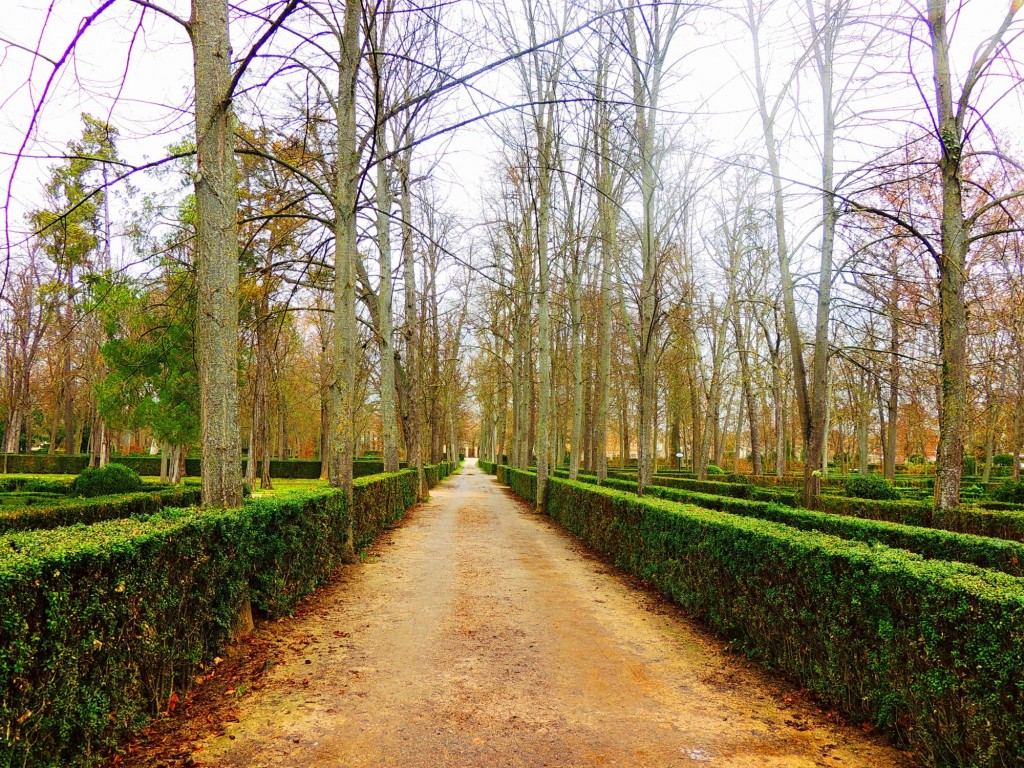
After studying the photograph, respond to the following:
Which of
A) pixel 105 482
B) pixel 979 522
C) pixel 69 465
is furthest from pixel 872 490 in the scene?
pixel 69 465

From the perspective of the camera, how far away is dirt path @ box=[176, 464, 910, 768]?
3307 mm

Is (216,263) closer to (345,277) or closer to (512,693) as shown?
(345,277)

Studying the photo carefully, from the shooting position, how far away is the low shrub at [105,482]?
48.6ft

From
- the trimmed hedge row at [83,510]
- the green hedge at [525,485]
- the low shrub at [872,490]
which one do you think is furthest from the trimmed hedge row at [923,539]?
the green hedge at [525,485]

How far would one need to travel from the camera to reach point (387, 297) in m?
16.7

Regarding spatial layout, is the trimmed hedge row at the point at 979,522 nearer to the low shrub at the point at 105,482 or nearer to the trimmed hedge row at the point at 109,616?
the trimmed hedge row at the point at 109,616

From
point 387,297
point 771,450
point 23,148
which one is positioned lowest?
point 771,450

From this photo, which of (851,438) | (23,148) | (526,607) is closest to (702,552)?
(526,607)

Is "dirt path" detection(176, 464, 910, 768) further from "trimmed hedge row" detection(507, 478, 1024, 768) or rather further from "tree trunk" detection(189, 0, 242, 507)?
"tree trunk" detection(189, 0, 242, 507)

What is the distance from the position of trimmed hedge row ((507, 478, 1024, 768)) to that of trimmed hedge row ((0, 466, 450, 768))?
13.5ft

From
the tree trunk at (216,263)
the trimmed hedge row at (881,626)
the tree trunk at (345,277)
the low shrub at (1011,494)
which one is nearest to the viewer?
the trimmed hedge row at (881,626)

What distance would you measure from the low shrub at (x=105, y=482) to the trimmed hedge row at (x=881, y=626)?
14665mm

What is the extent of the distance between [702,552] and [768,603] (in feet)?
4.07

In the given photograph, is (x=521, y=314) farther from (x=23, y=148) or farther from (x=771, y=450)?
(x=771, y=450)
